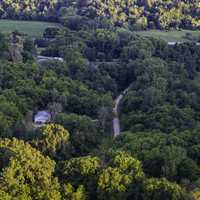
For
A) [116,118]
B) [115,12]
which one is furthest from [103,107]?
[115,12]

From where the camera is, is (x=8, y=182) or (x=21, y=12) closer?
(x=8, y=182)

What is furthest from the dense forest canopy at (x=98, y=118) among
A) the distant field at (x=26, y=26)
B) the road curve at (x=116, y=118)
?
the distant field at (x=26, y=26)

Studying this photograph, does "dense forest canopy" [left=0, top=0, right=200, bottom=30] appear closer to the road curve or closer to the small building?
the road curve

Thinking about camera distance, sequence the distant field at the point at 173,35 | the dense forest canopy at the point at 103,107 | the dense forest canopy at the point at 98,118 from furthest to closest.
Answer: the distant field at the point at 173,35, the dense forest canopy at the point at 103,107, the dense forest canopy at the point at 98,118

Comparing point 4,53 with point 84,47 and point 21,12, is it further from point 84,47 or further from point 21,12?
point 21,12

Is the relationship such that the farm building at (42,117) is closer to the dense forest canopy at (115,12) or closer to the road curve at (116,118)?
the road curve at (116,118)

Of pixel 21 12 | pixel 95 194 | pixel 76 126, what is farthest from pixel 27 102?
pixel 21 12
